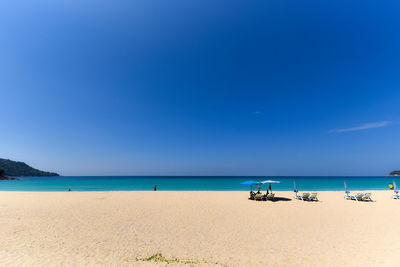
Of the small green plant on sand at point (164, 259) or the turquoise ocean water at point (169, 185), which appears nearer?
the small green plant on sand at point (164, 259)

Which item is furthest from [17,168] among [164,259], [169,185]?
[164,259]

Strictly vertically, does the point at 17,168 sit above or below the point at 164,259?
above

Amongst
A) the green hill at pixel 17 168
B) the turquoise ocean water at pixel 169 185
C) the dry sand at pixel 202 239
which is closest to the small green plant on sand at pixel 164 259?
the dry sand at pixel 202 239

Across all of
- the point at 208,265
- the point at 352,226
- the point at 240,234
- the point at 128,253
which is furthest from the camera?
the point at 352,226

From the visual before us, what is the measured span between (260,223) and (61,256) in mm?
8735

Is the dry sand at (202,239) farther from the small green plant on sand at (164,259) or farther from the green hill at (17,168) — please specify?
the green hill at (17,168)

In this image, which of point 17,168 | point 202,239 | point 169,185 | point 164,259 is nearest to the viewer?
point 164,259

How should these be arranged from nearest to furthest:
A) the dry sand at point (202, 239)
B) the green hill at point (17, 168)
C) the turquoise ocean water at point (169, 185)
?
the dry sand at point (202, 239), the turquoise ocean water at point (169, 185), the green hill at point (17, 168)

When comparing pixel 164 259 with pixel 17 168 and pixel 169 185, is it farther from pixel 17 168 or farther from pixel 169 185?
pixel 17 168

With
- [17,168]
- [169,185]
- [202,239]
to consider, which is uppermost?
[17,168]

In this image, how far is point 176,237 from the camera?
297 inches

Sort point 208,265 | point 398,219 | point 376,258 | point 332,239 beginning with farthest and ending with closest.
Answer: point 398,219, point 332,239, point 376,258, point 208,265

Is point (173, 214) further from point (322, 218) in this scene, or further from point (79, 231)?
point (322, 218)

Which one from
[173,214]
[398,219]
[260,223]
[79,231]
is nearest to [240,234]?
[260,223]
